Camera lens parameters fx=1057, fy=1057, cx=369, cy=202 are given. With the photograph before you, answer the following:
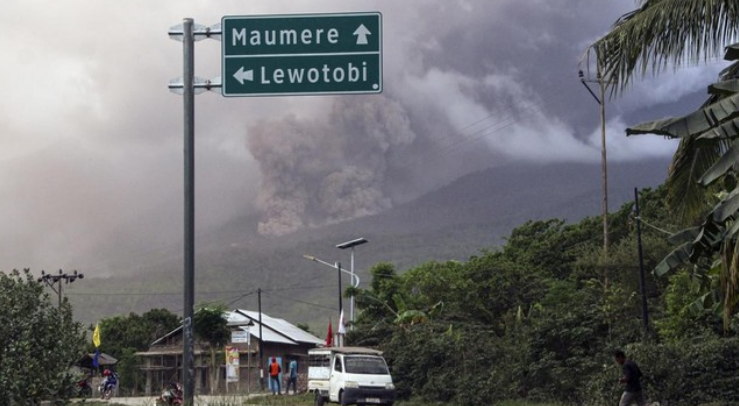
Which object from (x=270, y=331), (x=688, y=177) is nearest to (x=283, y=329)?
(x=270, y=331)

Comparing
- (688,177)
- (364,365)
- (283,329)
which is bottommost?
(364,365)

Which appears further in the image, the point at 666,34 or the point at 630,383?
the point at 630,383

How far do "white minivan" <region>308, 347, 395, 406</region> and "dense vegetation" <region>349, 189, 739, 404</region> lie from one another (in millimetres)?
3175

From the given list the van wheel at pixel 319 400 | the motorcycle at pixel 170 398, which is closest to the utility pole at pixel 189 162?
the motorcycle at pixel 170 398

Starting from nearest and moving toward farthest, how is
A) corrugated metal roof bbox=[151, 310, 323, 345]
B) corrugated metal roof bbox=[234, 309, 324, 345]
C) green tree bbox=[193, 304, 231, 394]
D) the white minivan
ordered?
the white minivan → green tree bbox=[193, 304, 231, 394] → corrugated metal roof bbox=[151, 310, 323, 345] → corrugated metal roof bbox=[234, 309, 324, 345]

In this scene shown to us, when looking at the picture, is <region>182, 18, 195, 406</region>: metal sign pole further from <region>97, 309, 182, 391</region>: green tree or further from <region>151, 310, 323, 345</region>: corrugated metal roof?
<region>97, 309, 182, 391</region>: green tree

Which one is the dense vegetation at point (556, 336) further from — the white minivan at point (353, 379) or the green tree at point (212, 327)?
the green tree at point (212, 327)

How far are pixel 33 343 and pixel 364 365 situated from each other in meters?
23.3

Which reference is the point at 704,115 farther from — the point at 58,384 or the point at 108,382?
the point at 108,382

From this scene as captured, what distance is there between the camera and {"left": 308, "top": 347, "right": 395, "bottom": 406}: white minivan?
1428 inches

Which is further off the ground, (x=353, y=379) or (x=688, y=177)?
(x=688, y=177)

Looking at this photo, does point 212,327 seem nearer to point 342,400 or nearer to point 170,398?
point 342,400

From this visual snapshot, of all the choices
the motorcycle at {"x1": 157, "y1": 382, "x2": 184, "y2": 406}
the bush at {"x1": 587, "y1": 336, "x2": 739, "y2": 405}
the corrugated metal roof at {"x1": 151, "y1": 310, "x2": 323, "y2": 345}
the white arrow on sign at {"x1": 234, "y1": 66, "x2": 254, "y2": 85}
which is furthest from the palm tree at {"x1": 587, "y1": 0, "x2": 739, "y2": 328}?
the corrugated metal roof at {"x1": 151, "y1": 310, "x2": 323, "y2": 345}

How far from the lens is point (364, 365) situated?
37.4 m
